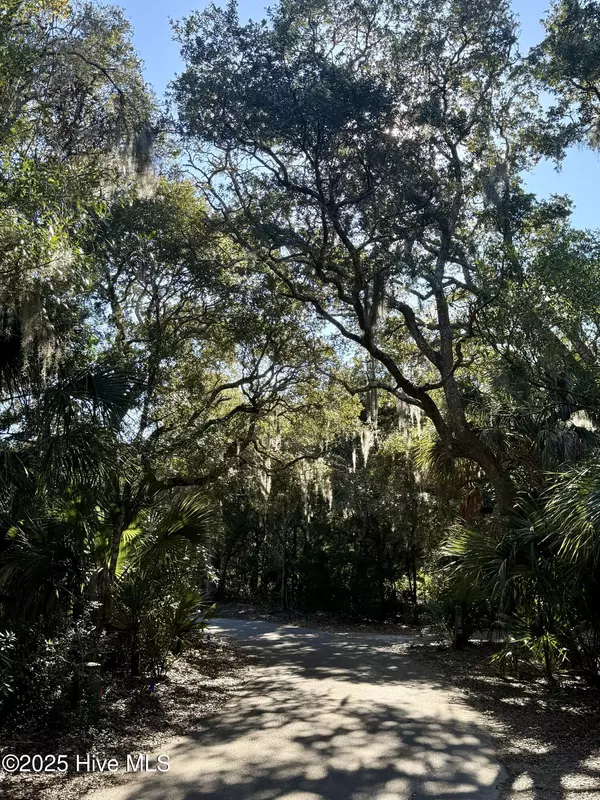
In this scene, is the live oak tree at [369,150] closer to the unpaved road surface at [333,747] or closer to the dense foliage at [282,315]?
the dense foliage at [282,315]

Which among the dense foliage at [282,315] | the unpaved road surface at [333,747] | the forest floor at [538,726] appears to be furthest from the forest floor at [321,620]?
the unpaved road surface at [333,747]

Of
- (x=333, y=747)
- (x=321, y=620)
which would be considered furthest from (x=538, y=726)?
(x=321, y=620)

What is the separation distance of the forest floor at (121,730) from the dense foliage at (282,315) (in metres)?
0.39

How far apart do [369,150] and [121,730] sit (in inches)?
373

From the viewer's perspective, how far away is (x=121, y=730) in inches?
225

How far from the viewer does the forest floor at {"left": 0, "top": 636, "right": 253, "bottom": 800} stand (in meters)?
4.52

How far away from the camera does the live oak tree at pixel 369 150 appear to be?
1053 centimetres

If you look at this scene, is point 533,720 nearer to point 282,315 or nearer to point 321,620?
point 282,315

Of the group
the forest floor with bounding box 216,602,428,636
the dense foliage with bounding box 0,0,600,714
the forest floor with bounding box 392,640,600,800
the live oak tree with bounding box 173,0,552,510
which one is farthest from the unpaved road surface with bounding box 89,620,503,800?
the forest floor with bounding box 216,602,428,636

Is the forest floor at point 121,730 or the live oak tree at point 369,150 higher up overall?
the live oak tree at point 369,150

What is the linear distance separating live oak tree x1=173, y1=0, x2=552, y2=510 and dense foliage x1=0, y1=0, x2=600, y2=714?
0.06 metres

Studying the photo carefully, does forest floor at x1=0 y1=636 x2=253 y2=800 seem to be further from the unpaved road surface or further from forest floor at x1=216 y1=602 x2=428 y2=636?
forest floor at x1=216 y1=602 x2=428 y2=636

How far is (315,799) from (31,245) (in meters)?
5.27

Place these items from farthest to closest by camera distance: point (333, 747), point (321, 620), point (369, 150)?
point (321, 620), point (369, 150), point (333, 747)
